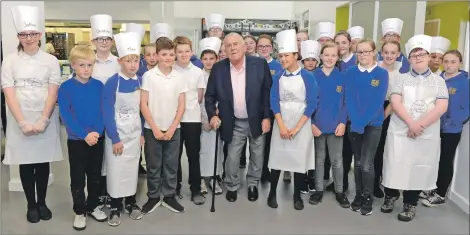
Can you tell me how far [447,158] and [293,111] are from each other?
1257 mm

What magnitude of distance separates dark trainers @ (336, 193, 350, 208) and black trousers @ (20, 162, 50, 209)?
217cm

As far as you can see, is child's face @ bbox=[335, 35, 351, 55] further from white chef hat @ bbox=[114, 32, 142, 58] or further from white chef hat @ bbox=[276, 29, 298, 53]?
white chef hat @ bbox=[114, 32, 142, 58]

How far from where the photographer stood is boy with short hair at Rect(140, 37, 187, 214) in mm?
2600

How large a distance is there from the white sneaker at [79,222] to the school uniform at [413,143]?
2107mm

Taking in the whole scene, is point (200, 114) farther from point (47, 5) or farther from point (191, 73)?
point (47, 5)

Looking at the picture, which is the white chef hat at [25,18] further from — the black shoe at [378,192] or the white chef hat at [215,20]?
the black shoe at [378,192]

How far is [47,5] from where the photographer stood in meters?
6.66

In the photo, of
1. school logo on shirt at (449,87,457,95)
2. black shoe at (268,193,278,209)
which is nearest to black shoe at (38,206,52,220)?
black shoe at (268,193,278,209)

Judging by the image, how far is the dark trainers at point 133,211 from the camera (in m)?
2.66

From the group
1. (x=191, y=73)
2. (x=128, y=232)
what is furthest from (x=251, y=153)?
(x=128, y=232)

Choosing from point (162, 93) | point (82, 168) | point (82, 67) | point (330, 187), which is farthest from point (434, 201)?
point (82, 67)

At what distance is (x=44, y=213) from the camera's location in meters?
2.61

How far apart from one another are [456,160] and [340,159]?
935 mm

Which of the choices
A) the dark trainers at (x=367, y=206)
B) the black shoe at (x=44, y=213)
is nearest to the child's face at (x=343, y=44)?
the dark trainers at (x=367, y=206)
